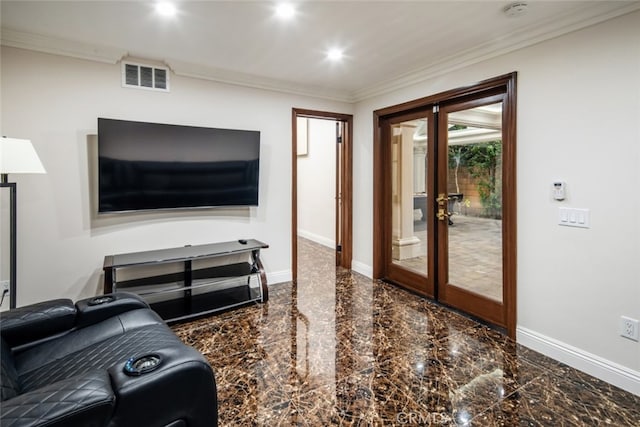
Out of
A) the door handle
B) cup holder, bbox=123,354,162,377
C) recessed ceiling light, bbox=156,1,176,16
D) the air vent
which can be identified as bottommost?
cup holder, bbox=123,354,162,377

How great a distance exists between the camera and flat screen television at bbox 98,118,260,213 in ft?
10.2

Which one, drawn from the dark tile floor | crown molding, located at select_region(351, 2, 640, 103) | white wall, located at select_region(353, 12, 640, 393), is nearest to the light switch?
white wall, located at select_region(353, 12, 640, 393)

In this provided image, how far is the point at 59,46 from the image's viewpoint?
2.92 metres

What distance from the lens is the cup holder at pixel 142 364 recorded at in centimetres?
125

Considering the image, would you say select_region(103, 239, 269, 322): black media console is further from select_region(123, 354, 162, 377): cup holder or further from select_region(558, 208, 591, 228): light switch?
select_region(558, 208, 591, 228): light switch

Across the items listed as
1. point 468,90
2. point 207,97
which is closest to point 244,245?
point 207,97

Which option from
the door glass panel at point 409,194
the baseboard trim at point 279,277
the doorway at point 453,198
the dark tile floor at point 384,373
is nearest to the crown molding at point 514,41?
the doorway at point 453,198

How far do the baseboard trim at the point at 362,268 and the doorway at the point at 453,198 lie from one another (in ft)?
0.67

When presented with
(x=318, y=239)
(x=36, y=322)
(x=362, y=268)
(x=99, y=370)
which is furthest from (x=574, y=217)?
(x=318, y=239)

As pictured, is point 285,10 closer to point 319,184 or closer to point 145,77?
point 145,77

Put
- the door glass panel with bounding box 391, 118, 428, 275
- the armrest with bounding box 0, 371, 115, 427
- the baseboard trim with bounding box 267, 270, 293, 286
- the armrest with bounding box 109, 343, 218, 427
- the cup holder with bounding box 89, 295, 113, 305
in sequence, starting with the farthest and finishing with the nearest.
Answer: the baseboard trim with bounding box 267, 270, 293, 286
the door glass panel with bounding box 391, 118, 428, 275
the cup holder with bounding box 89, 295, 113, 305
the armrest with bounding box 109, 343, 218, 427
the armrest with bounding box 0, 371, 115, 427

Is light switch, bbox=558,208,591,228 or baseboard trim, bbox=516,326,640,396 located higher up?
light switch, bbox=558,208,591,228

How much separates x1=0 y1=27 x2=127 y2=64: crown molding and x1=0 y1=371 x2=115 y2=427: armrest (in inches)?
118

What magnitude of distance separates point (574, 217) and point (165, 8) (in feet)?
10.8
